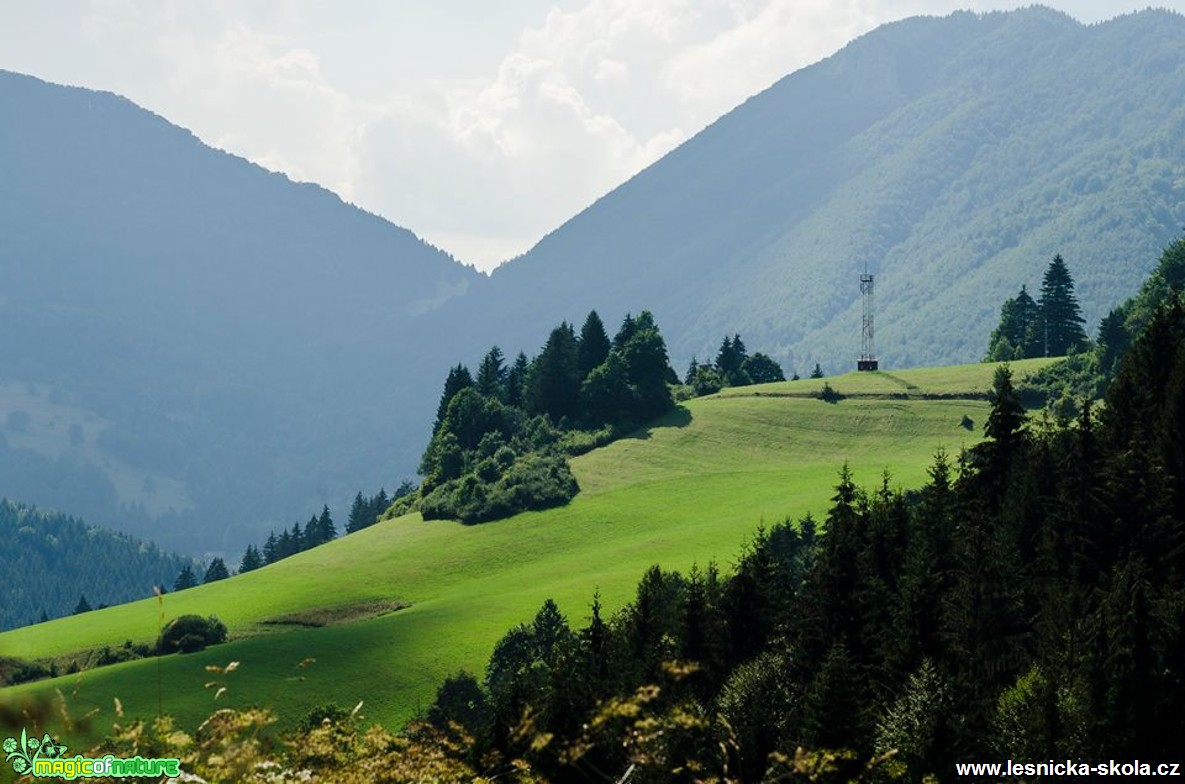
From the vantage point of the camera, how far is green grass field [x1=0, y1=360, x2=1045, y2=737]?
85.4 metres

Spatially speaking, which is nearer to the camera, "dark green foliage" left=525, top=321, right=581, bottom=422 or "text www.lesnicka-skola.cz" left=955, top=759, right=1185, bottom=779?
"text www.lesnicka-skola.cz" left=955, top=759, right=1185, bottom=779

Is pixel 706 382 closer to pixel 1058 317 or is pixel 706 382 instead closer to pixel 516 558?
pixel 1058 317

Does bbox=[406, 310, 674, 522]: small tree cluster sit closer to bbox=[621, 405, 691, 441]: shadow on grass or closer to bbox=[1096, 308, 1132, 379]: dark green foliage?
bbox=[621, 405, 691, 441]: shadow on grass

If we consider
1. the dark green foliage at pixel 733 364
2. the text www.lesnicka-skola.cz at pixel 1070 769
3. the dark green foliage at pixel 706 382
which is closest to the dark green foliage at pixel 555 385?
the dark green foliage at pixel 706 382

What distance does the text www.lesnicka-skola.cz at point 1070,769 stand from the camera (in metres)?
30.2

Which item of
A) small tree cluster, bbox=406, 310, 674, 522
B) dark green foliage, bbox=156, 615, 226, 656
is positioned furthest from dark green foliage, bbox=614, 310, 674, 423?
dark green foliage, bbox=156, 615, 226, 656

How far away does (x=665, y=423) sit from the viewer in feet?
502

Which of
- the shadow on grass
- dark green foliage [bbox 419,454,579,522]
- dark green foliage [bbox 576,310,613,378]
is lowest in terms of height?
dark green foliage [bbox 419,454,579,522]

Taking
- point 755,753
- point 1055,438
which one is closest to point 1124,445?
point 1055,438

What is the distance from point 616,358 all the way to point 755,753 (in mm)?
117736

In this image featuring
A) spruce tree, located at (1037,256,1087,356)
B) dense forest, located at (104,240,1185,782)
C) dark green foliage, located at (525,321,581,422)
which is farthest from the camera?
spruce tree, located at (1037,256,1087,356)

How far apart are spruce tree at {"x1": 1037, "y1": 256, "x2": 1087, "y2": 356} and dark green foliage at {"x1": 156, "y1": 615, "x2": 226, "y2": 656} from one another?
113654mm

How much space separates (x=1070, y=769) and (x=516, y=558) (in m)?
90.0

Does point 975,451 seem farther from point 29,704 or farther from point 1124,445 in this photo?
point 29,704
